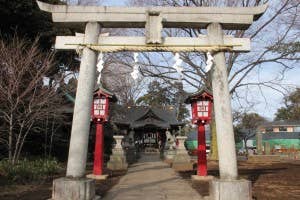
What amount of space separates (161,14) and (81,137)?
373 centimetres

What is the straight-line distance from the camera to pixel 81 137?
9.62 metres

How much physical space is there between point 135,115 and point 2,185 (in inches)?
1248

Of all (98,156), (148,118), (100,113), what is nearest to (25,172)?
(98,156)

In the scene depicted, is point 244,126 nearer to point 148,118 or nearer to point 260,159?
point 148,118

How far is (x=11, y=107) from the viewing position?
1648 cm

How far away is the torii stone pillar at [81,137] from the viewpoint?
9.29 meters

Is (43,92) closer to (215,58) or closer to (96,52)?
(96,52)

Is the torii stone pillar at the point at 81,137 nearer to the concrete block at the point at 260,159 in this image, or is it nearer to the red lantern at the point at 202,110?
the red lantern at the point at 202,110

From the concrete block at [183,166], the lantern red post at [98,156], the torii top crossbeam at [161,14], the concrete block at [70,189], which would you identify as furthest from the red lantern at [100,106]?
the concrete block at [70,189]

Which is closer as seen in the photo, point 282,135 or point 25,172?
point 25,172

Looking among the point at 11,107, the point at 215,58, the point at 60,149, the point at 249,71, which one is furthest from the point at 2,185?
the point at 249,71

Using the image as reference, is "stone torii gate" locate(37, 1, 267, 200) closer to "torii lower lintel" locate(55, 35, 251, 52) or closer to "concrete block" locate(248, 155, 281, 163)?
"torii lower lintel" locate(55, 35, 251, 52)

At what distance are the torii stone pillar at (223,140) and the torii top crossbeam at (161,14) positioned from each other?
32cm

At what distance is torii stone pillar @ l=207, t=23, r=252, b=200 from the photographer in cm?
920
